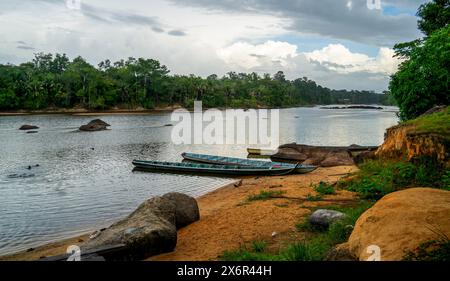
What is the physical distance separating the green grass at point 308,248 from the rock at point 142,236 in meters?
Answer: 1.77

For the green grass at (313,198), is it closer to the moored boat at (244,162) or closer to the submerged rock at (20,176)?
the moored boat at (244,162)

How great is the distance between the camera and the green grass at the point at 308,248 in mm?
6188

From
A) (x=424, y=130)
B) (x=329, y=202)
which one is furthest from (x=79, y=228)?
(x=424, y=130)

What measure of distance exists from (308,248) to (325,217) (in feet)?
8.09

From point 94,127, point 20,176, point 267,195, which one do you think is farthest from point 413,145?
point 94,127

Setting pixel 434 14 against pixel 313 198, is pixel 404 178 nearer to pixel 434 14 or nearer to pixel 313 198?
pixel 313 198

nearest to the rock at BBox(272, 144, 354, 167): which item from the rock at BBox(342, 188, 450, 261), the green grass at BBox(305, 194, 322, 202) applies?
the green grass at BBox(305, 194, 322, 202)

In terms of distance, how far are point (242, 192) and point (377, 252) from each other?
40.3ft

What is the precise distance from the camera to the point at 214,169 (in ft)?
77.5

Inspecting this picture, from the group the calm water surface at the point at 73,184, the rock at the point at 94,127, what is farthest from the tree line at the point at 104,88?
the calm water surface at the point at 73,184

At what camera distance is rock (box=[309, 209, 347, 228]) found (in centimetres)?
851

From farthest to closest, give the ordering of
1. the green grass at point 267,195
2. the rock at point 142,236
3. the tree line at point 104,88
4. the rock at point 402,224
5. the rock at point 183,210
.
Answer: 1. the tree line at point 104,88
2. the green grass at point 267,195
3. the rock at point 183,210
4. the rock at point 142,236
5. the rock at point 402,224
